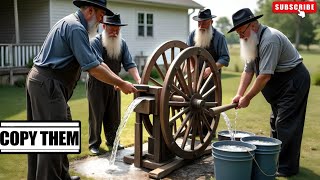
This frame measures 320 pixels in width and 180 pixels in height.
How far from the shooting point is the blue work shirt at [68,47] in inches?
141

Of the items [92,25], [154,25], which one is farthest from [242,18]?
[154,25]

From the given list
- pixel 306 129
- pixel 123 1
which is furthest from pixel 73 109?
pixel 123 1

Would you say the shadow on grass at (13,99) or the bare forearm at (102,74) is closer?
the bare forearm at (102,74)

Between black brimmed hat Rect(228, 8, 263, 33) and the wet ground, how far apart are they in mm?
1844

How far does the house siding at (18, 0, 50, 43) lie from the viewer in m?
15.6

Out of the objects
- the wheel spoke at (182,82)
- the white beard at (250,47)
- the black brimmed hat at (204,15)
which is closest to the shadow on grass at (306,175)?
the white beard at (250,47)

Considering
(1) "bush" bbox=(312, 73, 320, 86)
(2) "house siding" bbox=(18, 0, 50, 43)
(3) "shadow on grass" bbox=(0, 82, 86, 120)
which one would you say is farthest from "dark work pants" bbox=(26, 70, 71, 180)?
(1) "bush" bbox=(312, 73, 320, 86)

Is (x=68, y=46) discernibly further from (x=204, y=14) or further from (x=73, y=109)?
(x=73, y=109)

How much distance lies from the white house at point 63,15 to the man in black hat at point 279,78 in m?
10.8

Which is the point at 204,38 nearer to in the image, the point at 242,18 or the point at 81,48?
the point at 242,18

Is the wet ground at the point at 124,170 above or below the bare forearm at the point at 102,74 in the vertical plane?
below

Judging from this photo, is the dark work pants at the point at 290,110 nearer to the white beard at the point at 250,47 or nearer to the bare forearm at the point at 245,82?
the bare forearm at the point at 245,82

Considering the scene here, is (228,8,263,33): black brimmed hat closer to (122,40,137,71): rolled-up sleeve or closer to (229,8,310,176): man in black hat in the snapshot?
(229,8,310,176): man in black hat

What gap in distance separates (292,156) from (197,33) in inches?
105
